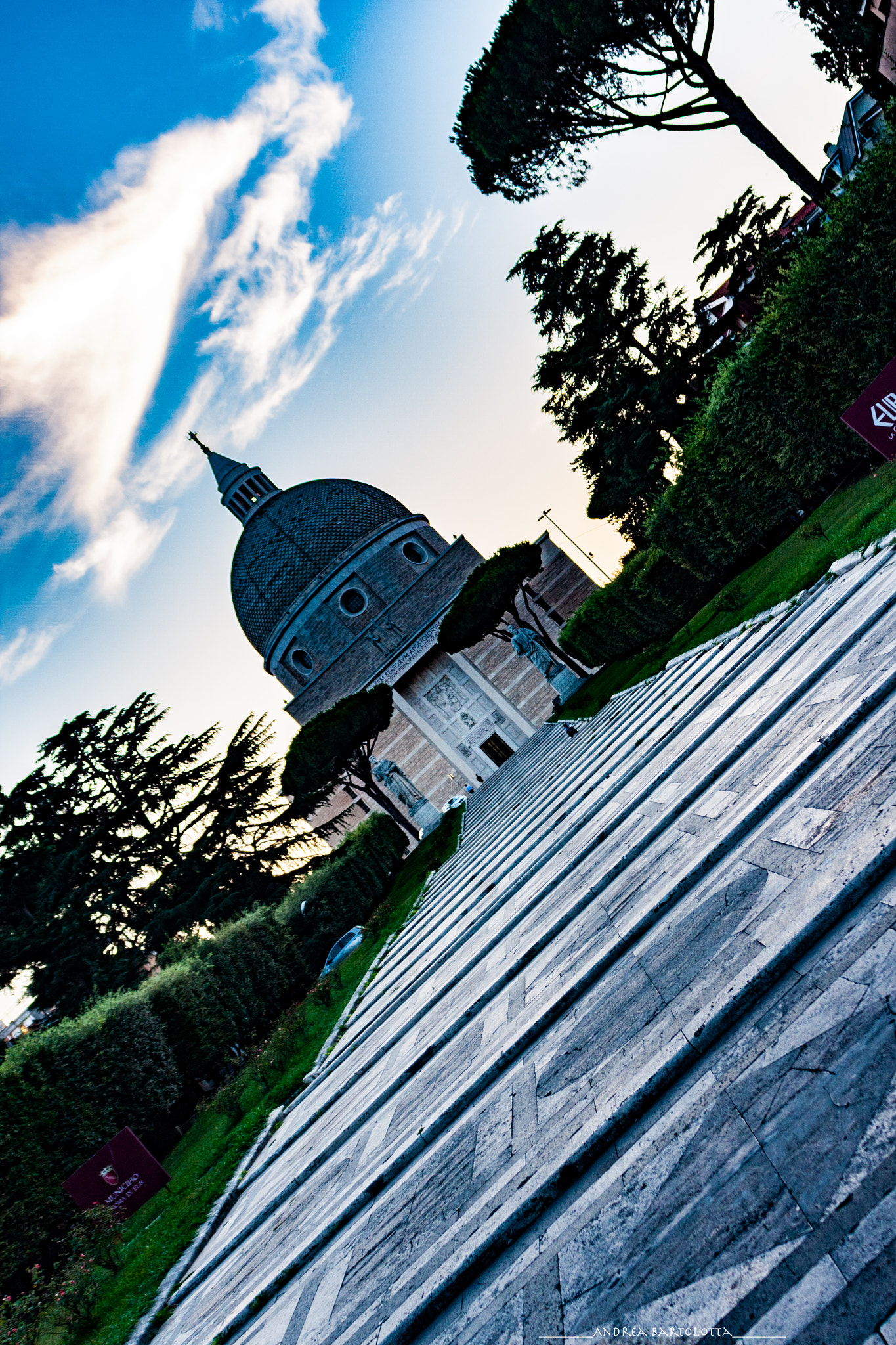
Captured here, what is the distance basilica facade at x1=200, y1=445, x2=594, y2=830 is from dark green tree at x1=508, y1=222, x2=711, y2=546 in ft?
34.6

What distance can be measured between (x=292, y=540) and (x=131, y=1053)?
3851 cm

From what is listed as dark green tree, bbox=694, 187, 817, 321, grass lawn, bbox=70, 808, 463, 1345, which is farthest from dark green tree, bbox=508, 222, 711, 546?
grass lawn, bbox=70, 808, 463, 1345

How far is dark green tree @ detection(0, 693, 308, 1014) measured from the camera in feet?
78.5

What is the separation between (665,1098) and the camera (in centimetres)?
163

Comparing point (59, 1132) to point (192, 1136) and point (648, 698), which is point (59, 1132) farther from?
point (648, 698)

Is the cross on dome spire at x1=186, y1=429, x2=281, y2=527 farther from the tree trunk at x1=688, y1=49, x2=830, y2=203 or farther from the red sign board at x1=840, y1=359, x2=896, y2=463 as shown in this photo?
the red sign board at x1=840, y1=359, x2=896, y2=463

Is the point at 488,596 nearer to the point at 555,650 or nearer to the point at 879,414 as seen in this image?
the point at 555,650

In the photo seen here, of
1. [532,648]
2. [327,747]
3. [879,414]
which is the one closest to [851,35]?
[532,648]

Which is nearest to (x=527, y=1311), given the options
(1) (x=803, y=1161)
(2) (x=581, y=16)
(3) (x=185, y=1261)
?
(1) (x=803, y=1161)

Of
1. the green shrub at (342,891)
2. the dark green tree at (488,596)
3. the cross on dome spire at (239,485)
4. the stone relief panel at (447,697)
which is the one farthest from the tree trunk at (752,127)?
the cross on dome spire at (239,485)

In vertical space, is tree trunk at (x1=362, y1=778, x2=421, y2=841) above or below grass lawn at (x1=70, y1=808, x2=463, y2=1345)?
above

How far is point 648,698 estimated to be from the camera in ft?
31.5

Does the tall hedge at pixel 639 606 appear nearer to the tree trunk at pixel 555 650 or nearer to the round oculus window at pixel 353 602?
the tree trunk at pixel 555 650

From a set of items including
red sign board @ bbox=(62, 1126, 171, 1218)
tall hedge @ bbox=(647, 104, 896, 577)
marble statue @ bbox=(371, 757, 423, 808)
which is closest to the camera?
red sign board @ bbox=(62, 1126, 171, 1218)
